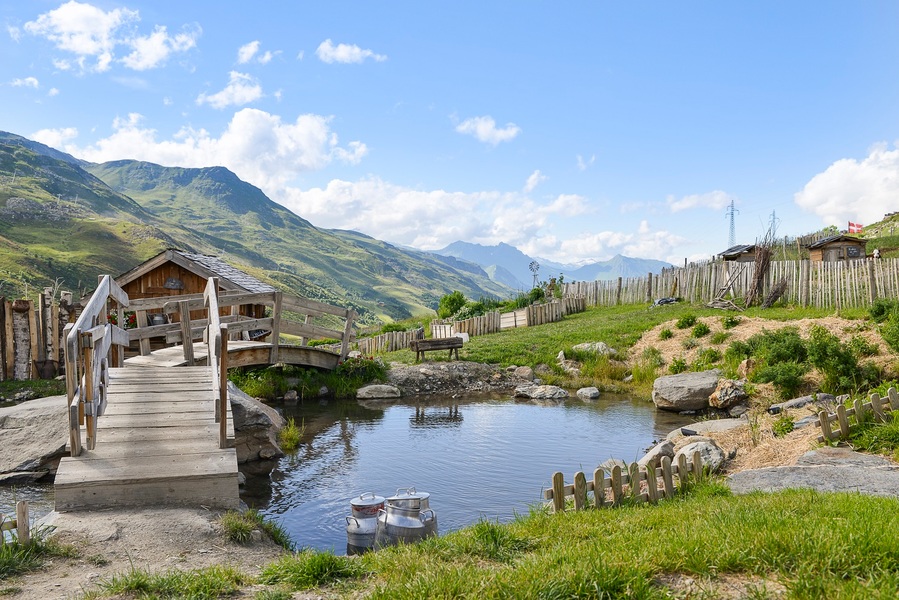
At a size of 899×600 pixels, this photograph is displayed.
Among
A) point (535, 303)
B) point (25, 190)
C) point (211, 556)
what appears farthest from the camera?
point (25, 190)

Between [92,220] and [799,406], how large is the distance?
201785 mm

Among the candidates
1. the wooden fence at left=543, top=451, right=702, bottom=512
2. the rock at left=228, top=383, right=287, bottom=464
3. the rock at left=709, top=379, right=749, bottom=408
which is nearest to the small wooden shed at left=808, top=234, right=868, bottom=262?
the rock at left=709, top=379, right=749, bottom=408

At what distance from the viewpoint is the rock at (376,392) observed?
2206 centimetres

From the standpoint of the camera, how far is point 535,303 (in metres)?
42.8

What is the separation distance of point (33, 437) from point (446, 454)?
26.3ft

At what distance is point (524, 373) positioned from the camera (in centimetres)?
2486

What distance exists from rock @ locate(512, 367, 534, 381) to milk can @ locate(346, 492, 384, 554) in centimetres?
1662

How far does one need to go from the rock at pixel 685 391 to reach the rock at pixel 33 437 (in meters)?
15.6

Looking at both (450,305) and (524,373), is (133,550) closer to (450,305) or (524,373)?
(524,373)

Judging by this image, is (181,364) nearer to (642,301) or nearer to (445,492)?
(445,492)

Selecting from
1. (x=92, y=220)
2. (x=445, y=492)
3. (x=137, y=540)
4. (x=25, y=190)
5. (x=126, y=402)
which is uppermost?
(x=25, y=190)

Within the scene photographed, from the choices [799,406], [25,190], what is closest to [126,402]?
[799,406]

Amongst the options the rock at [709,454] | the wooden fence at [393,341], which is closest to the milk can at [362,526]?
the rock at [709,454]

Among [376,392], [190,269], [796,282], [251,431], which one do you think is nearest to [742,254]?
[796,282]
